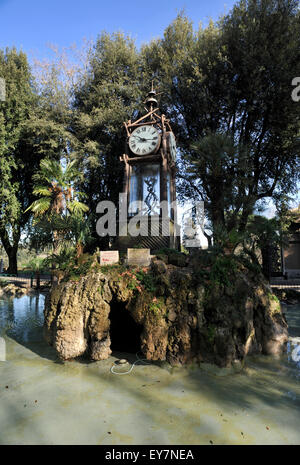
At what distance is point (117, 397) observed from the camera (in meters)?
4.59

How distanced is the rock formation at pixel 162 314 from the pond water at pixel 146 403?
1.09 ft

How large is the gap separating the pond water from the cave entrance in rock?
0.98 m

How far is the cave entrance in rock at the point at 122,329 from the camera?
7.55 m

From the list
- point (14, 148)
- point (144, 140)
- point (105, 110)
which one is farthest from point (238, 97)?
point (14, 148)

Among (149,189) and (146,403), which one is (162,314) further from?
(149,189)

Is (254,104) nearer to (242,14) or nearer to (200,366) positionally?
(242,14)

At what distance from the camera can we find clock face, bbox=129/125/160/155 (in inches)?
371

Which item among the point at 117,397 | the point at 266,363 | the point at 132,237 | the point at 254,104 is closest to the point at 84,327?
the point at 117,397

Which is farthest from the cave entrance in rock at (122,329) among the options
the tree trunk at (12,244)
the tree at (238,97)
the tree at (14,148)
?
the tree trunk at (12,244)

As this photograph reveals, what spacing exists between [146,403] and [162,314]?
201 cm

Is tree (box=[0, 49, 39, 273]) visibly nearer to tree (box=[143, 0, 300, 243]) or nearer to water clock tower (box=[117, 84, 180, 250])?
tree (box=[143, 0, 300, 243])

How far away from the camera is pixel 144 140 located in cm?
957

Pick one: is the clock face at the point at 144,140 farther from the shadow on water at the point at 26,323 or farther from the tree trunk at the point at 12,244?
the tree trunk at the point at 12,244

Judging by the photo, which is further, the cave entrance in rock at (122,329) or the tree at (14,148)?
the tree at (14,148)
